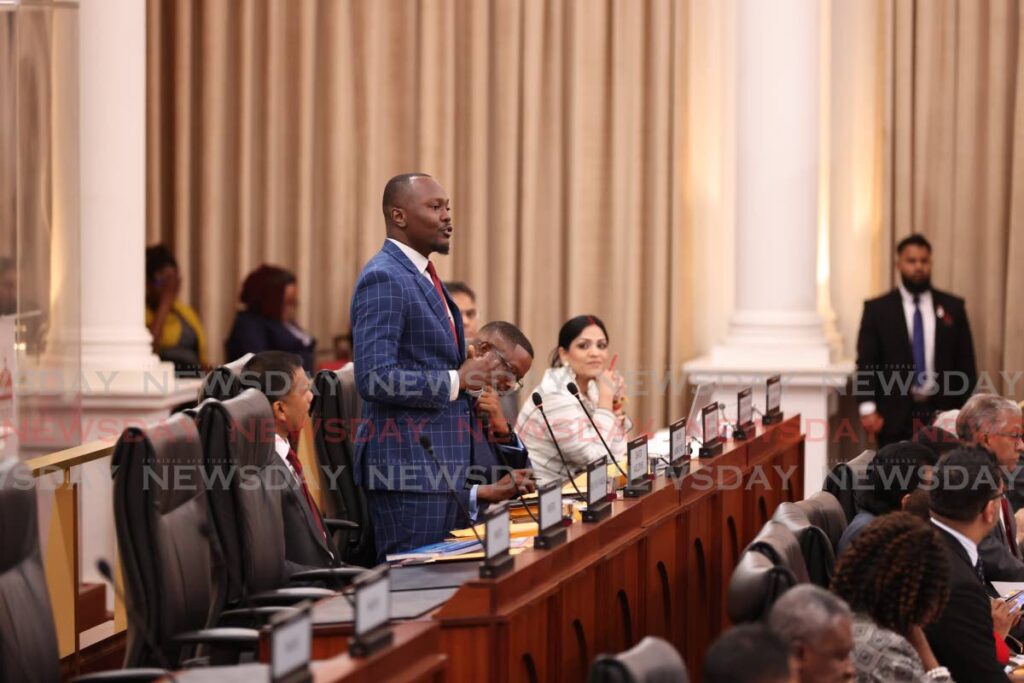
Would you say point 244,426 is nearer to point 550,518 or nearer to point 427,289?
point 427,289

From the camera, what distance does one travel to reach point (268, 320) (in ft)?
24.8

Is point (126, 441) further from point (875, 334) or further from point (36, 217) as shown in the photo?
point (875, 334)

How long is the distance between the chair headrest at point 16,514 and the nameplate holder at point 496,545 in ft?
2.95

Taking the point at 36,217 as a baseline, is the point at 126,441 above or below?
below

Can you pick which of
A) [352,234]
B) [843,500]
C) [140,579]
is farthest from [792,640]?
[352,234]

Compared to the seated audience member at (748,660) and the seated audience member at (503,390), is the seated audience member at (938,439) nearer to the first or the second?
the seated audience member at (503,390)

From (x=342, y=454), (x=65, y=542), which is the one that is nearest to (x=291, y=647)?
(x=65, y=542)

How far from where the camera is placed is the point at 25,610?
2.99 metres

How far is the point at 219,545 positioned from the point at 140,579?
335 millimetres

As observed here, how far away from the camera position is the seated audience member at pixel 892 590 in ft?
9.27

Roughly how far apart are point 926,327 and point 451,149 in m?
2.61

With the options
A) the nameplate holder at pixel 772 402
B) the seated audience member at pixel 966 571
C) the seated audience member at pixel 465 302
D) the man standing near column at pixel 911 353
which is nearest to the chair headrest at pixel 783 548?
the seated audience member at pixel 966 571

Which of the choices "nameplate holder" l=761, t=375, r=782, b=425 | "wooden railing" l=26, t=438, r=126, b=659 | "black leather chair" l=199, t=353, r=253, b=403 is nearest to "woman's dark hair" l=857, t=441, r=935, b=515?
"black leather chair" l=199, t=353, r=253, b=403

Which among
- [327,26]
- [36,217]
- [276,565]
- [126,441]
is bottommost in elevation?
[276,565]
